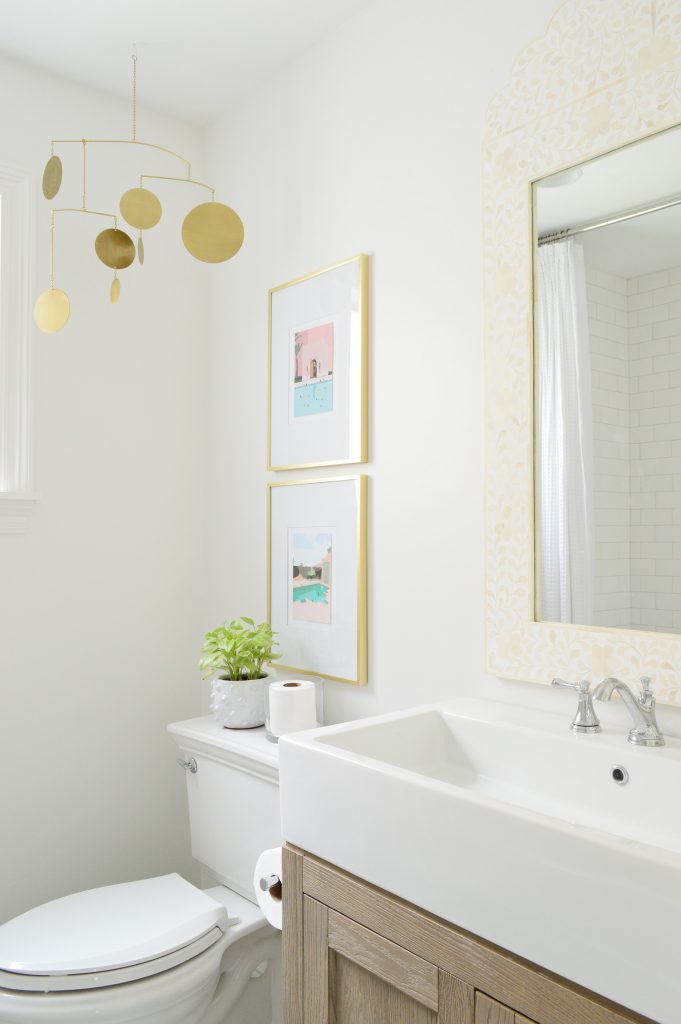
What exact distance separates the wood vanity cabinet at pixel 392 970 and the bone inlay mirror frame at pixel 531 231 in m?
0.50

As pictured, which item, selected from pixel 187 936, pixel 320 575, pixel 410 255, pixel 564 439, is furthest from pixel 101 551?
pixel 564 439

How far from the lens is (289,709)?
171 cm

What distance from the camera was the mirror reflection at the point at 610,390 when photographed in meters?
1.29

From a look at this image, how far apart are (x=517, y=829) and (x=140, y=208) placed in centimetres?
161

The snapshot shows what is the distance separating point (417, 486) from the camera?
1.69 m

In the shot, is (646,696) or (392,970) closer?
→ (392,970)

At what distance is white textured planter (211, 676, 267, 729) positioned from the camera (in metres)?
1.88

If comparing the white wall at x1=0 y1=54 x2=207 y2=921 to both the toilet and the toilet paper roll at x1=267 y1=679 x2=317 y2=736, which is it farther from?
the toilet paper roll at x1=267 y1=679 x2=317 y2=736

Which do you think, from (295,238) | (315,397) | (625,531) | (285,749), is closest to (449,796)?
(285,749)

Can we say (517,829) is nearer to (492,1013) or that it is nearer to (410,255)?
(492,1013)

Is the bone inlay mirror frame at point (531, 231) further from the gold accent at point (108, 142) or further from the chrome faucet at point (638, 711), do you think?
the gold accent at point (108, 142)

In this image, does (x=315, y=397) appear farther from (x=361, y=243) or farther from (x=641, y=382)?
(x=641, y=382)

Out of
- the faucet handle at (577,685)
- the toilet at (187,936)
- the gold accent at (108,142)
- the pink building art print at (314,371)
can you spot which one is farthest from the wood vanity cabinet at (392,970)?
the gold accent at (108,142)

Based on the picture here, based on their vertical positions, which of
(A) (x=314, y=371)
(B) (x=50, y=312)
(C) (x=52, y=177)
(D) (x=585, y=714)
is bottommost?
(D) (x=585, y=714)
